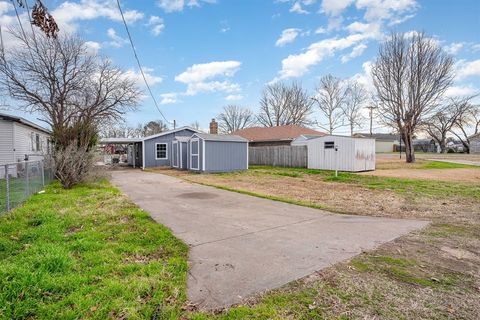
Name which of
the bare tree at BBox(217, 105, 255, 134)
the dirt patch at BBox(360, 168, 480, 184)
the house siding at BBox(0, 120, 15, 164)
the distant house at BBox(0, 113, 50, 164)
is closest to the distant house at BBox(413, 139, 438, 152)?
the bare tree at BBox(217, 105, 255, 134)

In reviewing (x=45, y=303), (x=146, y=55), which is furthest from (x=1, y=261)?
(x=146, y=55)

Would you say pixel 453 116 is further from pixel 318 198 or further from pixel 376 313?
pixel 376 313

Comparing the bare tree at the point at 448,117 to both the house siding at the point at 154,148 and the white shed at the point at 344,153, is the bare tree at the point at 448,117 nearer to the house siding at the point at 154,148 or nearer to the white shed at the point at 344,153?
the white shed at the point at 344,153

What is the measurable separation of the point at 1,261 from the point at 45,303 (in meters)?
1.47

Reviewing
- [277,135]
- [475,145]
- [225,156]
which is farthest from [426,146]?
[225,156]

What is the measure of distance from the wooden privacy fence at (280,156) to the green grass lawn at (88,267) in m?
15.7

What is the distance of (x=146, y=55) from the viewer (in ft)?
37.6

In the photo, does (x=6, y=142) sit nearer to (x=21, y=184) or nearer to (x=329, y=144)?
(x=21, y=184)

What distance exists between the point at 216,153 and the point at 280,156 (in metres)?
6.38

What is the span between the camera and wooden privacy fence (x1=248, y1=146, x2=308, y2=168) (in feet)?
65.2

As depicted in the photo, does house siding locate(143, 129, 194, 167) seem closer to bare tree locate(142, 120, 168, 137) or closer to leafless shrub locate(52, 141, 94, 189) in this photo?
leafless shrub locate(52, 141, 94, 189)

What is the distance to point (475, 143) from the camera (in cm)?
4497

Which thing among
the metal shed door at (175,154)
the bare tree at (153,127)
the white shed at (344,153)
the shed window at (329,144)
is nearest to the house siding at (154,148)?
the metal shed door at (175,154)

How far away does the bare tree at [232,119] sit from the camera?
54.3 metres
